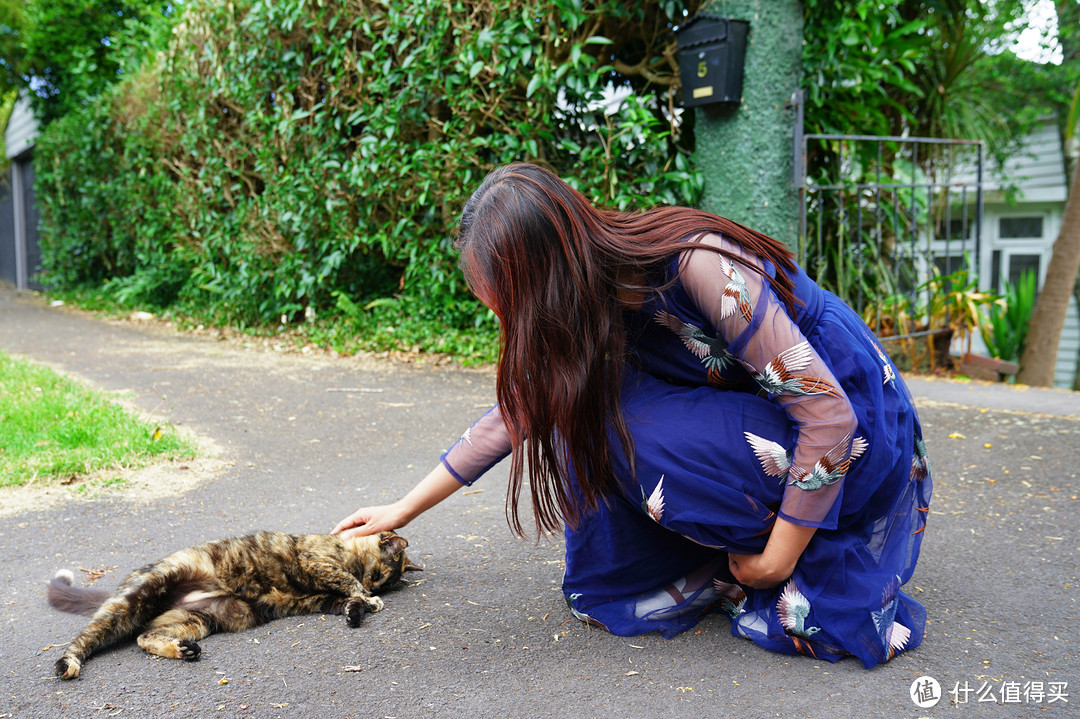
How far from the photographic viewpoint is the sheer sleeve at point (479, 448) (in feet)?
7.20

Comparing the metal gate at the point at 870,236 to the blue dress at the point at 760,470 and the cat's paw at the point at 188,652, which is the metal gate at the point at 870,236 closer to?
the blue dress at the point at 760,470

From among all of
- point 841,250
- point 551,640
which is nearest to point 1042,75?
point 841,250

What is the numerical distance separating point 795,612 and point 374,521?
1143 mm

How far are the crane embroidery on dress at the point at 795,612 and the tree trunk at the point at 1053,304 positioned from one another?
666cm

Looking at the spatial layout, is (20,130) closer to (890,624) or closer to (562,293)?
(562,293)

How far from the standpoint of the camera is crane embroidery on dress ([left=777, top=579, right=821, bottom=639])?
6.31 ft

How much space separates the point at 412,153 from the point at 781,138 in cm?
274

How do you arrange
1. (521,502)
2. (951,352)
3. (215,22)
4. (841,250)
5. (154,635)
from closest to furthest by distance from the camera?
(154,635), (521,502), (841,250), (951,352), (215,22)

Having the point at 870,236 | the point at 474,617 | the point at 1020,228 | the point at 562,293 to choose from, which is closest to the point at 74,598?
the point at 474,617

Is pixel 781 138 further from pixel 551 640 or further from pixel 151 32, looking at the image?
pixel 151 32

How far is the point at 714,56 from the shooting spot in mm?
5141

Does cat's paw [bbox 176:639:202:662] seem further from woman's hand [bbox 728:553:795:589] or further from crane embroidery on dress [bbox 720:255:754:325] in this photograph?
crane embroidery on dress [bbox 720:255:754:325]

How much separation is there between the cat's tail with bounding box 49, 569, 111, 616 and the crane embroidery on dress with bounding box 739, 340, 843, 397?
1.85 metres

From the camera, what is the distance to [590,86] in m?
5.38
